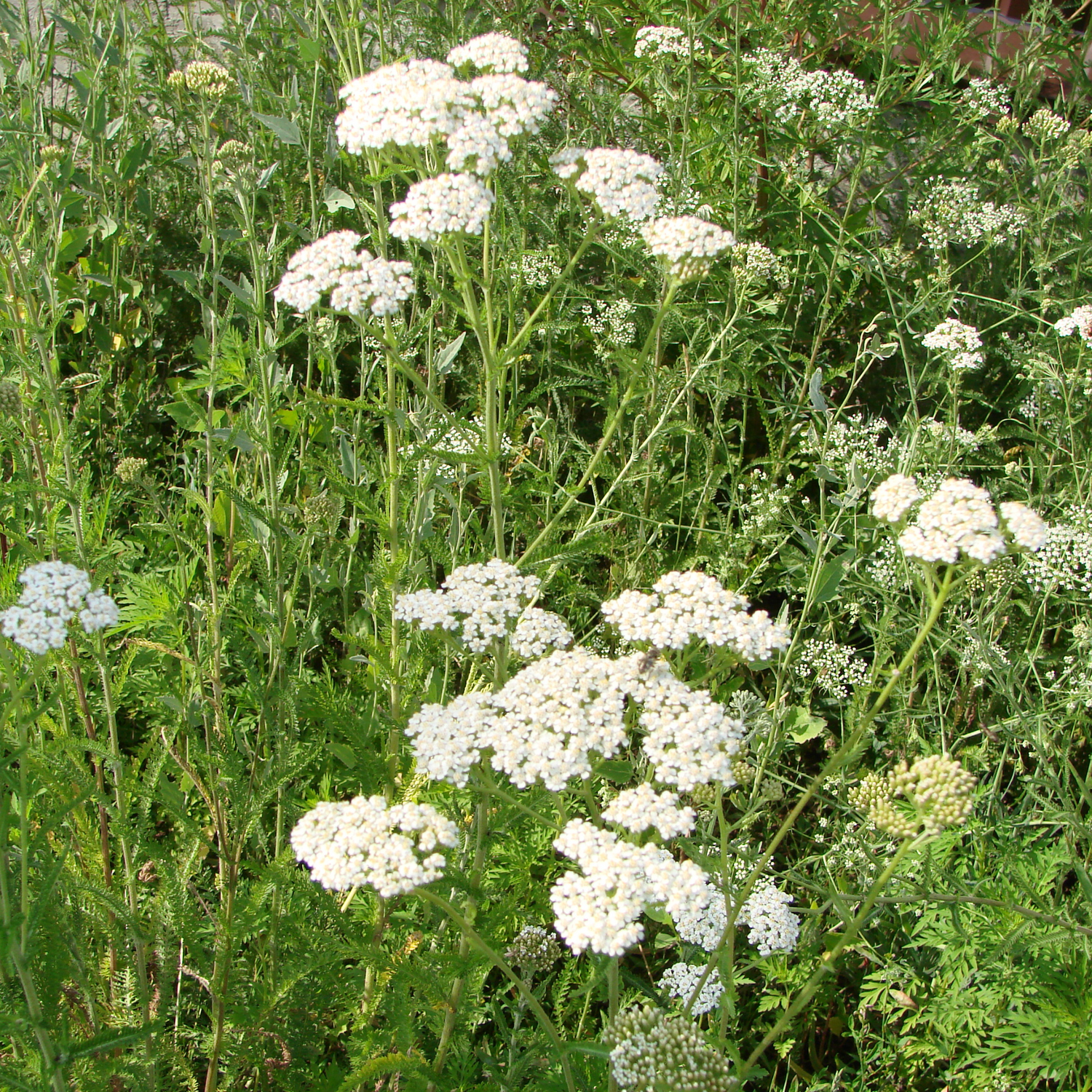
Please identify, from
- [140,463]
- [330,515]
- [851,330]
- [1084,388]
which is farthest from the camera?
[851,330]

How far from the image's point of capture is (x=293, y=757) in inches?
80.9

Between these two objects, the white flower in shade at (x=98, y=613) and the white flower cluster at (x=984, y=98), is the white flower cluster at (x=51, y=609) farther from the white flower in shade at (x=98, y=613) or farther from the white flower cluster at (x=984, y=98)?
the white flower cluster at (x=984, y=98)

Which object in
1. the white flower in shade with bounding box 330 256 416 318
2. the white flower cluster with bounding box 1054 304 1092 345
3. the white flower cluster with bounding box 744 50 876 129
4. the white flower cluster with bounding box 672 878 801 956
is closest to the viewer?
the white flower in shade with bounding box 330 256 416 318

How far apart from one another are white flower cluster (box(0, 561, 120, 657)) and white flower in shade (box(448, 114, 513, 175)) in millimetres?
1121

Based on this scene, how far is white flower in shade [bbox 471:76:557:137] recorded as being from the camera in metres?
2.07

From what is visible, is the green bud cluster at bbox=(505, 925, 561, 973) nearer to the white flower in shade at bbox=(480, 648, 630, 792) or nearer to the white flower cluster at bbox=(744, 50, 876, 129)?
the white flower in shade at bbox=(480, 648, 630, 792)

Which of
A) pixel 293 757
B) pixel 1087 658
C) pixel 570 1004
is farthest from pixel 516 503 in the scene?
pixel 1087 658

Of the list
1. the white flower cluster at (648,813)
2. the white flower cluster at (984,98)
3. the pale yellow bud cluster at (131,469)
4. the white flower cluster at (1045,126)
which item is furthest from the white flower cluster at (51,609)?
the white flower cluster at (1045,126)

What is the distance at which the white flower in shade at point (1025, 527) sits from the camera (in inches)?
70.6

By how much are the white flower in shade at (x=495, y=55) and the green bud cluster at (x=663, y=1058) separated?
80.2 inches

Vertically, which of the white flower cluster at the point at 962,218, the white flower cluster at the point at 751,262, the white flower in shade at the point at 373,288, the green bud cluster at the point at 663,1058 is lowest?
the green bud cluster at the point at 663,1058

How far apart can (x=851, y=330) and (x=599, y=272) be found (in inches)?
47.8

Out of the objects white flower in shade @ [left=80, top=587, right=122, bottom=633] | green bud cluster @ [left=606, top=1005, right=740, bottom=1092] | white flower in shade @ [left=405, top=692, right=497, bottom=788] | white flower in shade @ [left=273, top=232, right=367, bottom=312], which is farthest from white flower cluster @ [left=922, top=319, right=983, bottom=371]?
white flower in shade @ [left=80, top=587, right=122, bottom=633]

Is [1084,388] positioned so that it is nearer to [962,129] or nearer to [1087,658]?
[1087,658]
